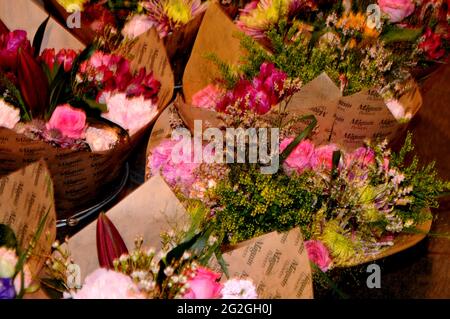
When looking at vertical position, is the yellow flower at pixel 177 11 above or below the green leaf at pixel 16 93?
above

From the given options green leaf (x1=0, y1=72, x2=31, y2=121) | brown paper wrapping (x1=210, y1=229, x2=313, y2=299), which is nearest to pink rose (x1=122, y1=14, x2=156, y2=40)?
green leaf (x1=0, y1=72, x2=31, y2=121)

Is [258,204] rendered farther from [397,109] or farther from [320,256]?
[397,109]

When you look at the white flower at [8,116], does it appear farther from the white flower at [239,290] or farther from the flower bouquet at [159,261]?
the white flower at [239,290]

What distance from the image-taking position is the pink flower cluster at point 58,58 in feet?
4.05

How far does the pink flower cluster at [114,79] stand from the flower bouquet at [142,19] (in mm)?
104

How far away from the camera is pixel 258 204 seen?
1041mm

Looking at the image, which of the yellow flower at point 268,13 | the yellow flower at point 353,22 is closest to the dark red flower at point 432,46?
the yellow flower at point 353,22

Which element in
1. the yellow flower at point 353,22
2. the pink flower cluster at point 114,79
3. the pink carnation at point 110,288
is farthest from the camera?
the yellow flower at point 353,22

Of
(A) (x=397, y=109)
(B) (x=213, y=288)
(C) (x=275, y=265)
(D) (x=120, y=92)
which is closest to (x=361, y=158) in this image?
(A) (x=397, y=109)

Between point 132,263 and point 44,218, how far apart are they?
0.51ft

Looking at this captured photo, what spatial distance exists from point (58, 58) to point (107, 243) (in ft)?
1.61

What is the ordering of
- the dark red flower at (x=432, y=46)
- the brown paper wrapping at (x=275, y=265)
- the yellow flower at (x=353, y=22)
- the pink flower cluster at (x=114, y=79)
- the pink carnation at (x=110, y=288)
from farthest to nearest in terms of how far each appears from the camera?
the dark red flower at (x=432, y=46)
the yellow flower at (x=353, y=22)
the pink flower cluster at (x=114, y=79)
the brown paper wrapping at (x=275, y=265)
the pink carnation at (x=110, y=288)
